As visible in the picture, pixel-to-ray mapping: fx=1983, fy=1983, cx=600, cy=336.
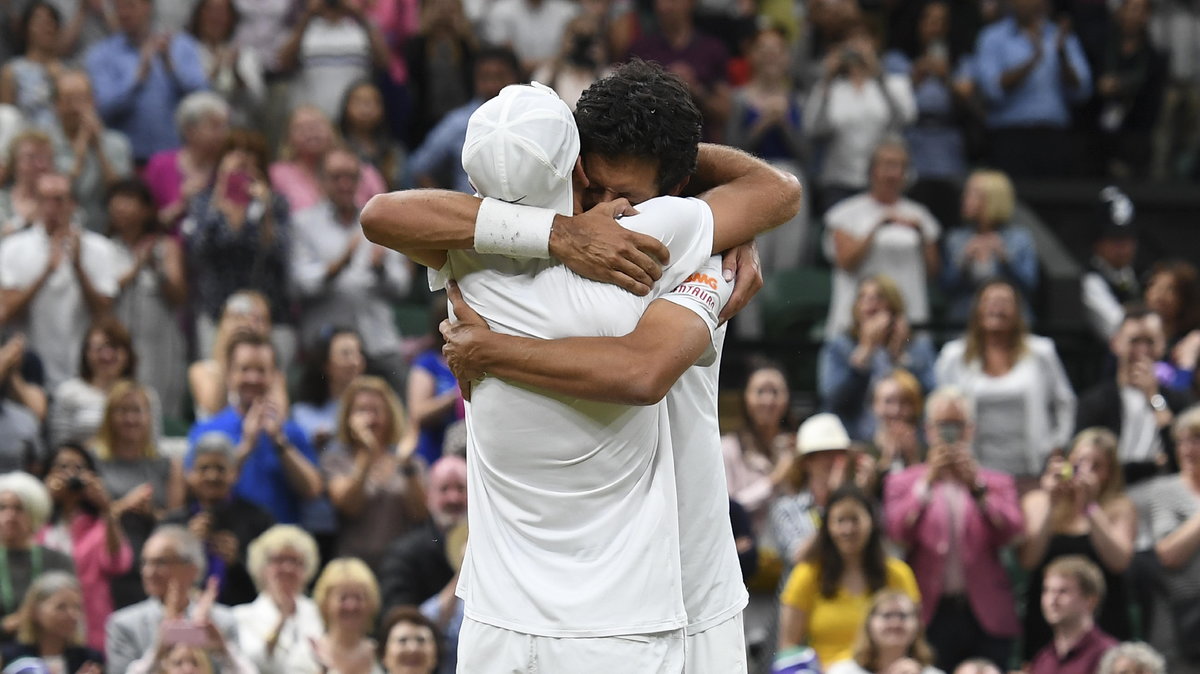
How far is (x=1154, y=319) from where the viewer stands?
966 centimetres

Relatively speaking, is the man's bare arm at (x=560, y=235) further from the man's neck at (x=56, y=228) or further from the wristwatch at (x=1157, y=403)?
the wristwatch at (x=1157, y=403)

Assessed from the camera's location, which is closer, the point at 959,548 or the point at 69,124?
the point at 959,548

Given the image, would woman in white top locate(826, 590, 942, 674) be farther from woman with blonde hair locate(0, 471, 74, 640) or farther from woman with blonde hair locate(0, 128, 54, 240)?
woman with blonde hair locate(0, 128, 54, 240)

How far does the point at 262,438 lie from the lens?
8.62 metres

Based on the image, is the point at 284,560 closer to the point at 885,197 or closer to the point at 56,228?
the point at 56,228

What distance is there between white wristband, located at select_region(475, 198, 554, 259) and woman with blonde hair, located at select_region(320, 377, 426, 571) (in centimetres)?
472

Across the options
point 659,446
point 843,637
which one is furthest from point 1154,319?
point 659,446

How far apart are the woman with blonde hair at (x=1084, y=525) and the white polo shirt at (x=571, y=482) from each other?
4.56 metres

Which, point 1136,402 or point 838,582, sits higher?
point 1136,402

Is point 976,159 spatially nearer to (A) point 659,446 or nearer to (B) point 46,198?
(B) point 46,198

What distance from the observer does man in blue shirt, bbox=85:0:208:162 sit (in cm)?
1080

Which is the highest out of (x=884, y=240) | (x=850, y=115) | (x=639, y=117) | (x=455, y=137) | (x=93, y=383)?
(x=850, y=115)

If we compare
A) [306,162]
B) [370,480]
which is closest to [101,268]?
[306,162]

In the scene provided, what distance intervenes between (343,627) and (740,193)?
3824 millimetres
